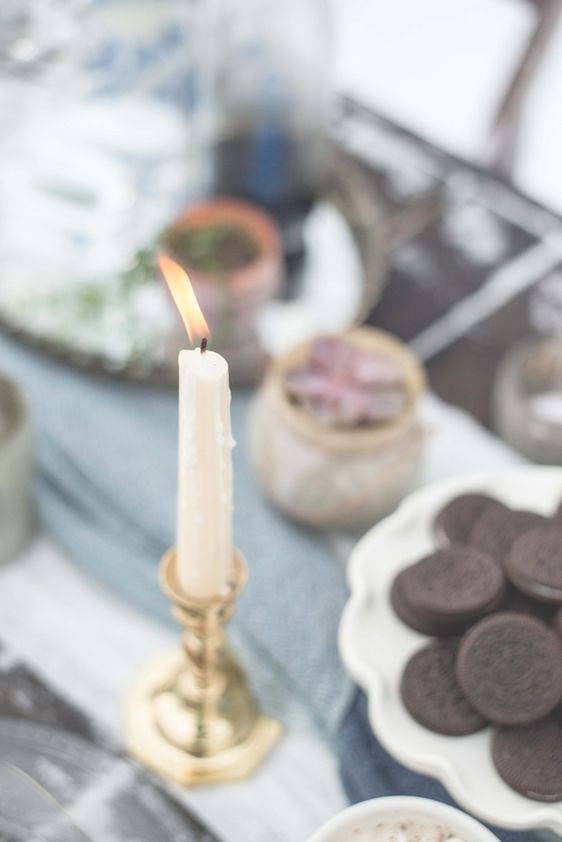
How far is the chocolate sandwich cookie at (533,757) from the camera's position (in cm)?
50

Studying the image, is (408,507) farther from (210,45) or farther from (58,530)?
(210,45)

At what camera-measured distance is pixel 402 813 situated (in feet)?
1.54

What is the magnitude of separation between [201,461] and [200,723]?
200mm

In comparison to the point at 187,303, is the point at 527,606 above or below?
below

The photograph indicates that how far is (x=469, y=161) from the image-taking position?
1009 mm

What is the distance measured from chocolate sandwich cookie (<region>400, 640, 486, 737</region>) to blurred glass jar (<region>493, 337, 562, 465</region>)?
0.80 ft

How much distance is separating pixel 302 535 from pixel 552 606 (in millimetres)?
186

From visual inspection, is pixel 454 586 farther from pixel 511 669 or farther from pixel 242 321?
pixel 242 321

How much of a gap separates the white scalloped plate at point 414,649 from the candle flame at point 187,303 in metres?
0.19

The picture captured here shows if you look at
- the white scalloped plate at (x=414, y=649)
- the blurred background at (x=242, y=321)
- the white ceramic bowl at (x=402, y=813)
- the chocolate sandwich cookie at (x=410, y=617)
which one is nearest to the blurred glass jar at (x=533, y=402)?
the blurred background at (x=242, y=321)

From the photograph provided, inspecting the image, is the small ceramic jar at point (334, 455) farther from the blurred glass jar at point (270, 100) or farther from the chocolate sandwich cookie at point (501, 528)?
the blurred glass jar at point (270, 100)

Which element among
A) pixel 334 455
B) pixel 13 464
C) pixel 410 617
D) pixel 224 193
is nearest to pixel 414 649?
pixel 410 617

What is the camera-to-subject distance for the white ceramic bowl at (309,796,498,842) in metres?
0.46

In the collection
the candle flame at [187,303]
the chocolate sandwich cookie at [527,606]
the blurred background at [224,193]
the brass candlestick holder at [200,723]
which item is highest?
Result: the candle flame at [187,303]
